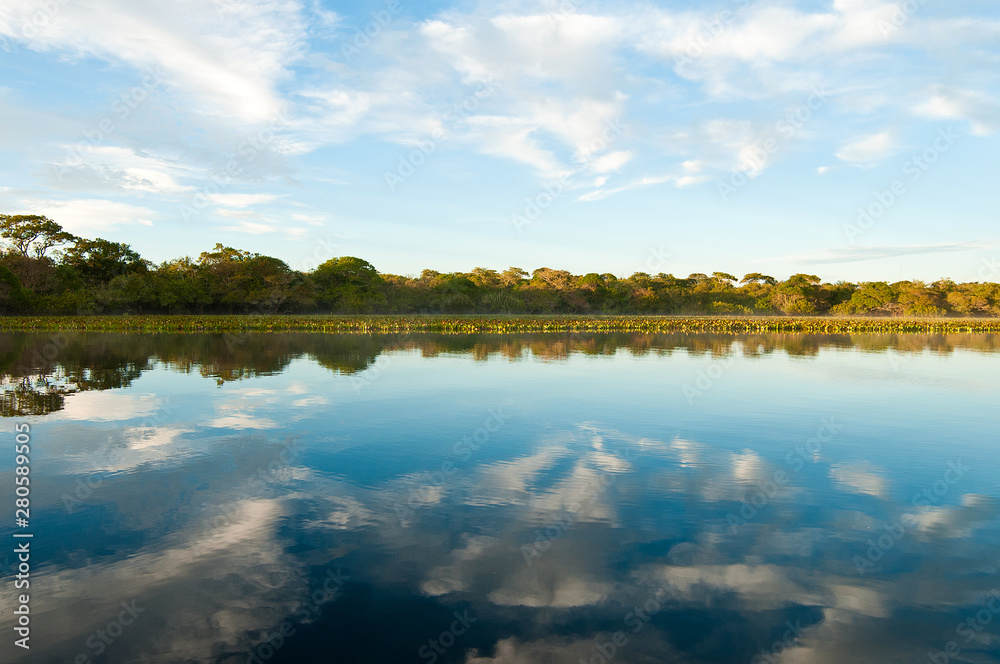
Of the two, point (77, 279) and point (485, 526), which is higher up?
point (77, 279)

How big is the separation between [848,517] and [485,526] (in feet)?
13.5

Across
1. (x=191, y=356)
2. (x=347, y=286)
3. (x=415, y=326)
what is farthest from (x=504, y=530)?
(x=347, y=286)

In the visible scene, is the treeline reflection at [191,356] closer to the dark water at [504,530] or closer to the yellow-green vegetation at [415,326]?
the dark water at [504,530]

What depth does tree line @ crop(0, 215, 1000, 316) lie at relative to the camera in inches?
2325

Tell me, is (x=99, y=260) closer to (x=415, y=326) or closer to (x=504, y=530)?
(x=415, y=326)

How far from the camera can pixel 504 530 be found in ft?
19.2

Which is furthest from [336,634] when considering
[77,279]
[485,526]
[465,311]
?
[465,311]

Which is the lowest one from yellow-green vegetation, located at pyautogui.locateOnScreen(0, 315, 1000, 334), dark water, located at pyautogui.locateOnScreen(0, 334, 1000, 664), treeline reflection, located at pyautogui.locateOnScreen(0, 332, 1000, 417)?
dark water, located at pyautogui.locateOnScreen(0, 334, 1000, 664)

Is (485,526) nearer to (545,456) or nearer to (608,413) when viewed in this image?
(545,456)

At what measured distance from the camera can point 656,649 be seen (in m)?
3.98

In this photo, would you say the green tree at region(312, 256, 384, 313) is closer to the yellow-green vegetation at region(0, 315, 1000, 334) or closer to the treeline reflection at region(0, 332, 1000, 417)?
the yellow-green vegetation at region(0, 315, 1000, 334)

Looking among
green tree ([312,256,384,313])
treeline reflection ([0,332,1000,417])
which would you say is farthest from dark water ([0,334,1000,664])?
green tree ([312,256,384,313])

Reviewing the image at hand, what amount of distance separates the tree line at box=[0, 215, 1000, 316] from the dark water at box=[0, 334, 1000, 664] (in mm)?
54997

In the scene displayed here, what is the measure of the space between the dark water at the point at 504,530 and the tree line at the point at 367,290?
5500 cm
